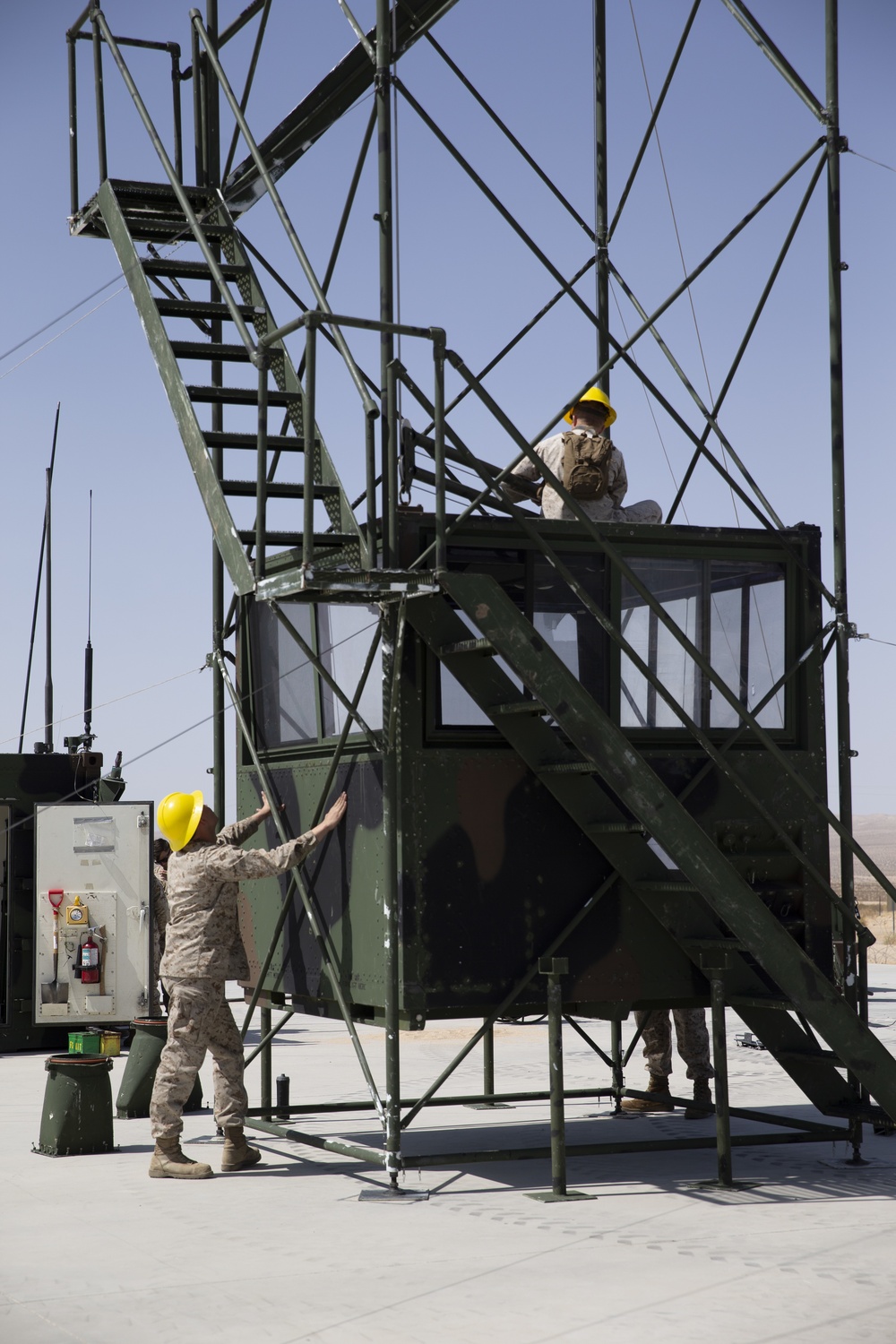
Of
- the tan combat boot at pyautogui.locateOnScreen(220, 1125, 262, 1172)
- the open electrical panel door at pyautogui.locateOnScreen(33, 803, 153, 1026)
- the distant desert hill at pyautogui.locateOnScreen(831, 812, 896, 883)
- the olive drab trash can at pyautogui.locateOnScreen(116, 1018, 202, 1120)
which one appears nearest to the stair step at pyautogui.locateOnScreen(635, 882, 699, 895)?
the tan combat boot at pyautogui.locateOnScreen(220, 1125, 262, 1172)

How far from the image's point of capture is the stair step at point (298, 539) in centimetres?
1061

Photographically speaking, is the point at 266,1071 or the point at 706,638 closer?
the point at 706,638

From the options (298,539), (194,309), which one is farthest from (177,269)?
(298,539)

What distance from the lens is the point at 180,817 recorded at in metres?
11.4

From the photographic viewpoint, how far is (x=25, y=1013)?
61.8 feet

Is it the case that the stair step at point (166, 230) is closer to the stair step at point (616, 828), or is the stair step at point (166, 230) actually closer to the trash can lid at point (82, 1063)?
the stair step at point (616, 828)

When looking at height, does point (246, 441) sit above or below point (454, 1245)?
above

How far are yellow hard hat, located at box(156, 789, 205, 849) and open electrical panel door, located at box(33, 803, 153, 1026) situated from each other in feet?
24.5

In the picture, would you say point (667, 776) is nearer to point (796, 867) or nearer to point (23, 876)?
point (796, 867)

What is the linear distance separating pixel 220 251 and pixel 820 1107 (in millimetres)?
7932

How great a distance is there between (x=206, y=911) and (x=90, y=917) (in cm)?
776

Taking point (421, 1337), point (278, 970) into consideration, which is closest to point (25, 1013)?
point (278, 970)

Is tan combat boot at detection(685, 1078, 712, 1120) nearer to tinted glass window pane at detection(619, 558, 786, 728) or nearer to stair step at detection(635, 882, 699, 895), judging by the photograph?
stair step at detection(635, 882, 699, 895)

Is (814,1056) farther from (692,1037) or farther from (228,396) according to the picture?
(228,396)
